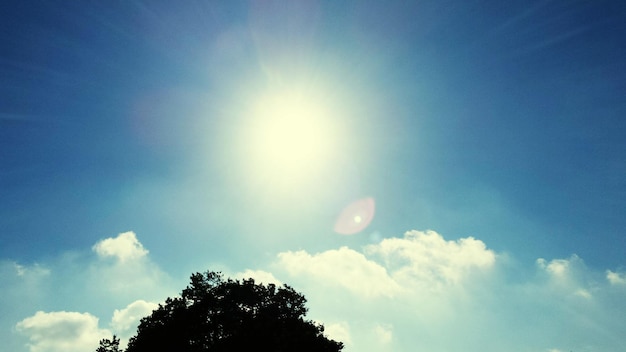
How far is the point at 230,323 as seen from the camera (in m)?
38.0

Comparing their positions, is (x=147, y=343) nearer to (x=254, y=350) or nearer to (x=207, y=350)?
(x=207, y=350)

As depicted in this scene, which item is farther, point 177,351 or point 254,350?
point 177,351

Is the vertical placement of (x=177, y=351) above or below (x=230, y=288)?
below

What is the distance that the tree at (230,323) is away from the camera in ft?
114

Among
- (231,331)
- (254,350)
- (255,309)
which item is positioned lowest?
(254,350)

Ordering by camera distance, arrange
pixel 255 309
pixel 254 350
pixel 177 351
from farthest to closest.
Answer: pixel 255 309
pixel 177 351
pixel 254 350

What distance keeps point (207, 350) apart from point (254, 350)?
20.1 feet

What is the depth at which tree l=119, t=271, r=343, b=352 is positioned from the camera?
34.8 m

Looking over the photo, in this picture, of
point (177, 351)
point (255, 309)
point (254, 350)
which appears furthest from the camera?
point (255, 309)

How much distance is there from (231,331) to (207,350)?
3.11 m

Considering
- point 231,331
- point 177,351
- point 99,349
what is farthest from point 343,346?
point 99,349

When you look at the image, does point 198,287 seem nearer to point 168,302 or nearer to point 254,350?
point 168,302

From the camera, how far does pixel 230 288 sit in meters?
40.5

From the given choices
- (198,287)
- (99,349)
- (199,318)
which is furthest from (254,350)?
(99,349)
